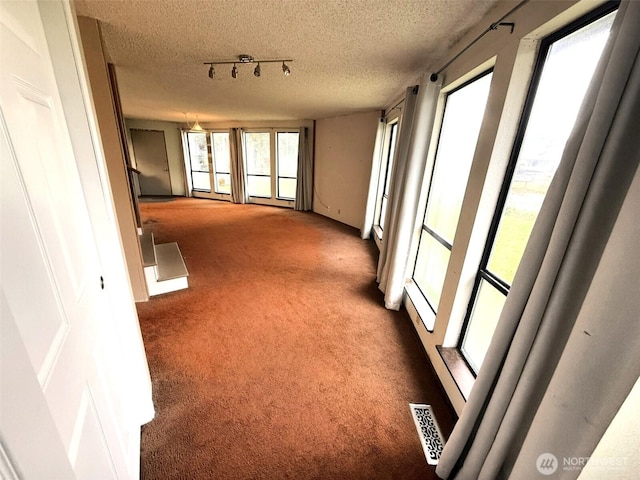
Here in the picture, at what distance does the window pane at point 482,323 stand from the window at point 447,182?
499 mm

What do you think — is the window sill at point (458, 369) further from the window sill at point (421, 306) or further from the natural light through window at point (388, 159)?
the natural light through window at point (388, 159)

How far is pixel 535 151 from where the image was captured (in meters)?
1.21

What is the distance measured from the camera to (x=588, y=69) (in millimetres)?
989

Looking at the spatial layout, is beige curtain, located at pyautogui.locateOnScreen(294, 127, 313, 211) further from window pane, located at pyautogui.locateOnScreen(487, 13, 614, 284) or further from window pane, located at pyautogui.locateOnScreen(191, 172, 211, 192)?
window pane, located at pyautogui.locateOnScreen(487, 13, 614, 284)

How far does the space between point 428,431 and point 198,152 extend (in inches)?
326

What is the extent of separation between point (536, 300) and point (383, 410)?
117 centimetres

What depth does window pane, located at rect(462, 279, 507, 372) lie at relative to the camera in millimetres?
1421

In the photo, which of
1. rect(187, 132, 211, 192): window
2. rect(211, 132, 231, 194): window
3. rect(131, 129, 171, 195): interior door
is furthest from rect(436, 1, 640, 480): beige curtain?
rect(131, 129, 171, 195): interior door

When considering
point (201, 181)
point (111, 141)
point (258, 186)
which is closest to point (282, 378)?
point (111, 141)

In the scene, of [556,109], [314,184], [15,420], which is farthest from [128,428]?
[314,184]

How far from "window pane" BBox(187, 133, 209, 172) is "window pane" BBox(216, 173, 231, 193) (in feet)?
1.64

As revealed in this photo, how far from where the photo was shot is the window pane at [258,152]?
662 cm

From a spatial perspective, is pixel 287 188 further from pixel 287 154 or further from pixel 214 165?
pixel 214 165
